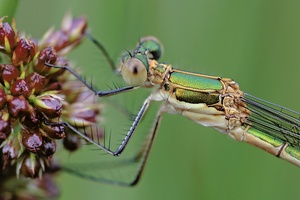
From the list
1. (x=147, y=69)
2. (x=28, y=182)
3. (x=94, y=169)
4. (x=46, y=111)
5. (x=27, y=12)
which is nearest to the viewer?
(x=46, y=111)

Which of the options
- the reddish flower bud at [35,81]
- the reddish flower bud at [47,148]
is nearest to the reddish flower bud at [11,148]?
the reddish flower bud at [47,148]

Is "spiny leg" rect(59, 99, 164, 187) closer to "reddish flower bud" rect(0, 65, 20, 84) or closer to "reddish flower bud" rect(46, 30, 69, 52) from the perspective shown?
"reddish flower bud" rect(46, 30, 69, 52)

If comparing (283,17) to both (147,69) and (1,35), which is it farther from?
(1,35)

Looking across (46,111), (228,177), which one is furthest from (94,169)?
(46,111)

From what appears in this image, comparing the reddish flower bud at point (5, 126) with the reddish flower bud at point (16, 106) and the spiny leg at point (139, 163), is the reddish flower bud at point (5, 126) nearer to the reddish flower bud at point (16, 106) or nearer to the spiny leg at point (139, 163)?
the reddish flower bud at point (16, 106)

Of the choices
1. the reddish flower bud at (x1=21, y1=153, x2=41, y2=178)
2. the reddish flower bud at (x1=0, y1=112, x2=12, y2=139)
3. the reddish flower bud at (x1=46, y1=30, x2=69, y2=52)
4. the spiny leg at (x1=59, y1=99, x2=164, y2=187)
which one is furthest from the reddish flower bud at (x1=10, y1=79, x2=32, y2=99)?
the spiny leg at (x1=59, y1=99, x2=164, y2=187)

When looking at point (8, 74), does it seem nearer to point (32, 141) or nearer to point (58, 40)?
point (32, 141)

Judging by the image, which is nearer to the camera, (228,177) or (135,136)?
(228,177)

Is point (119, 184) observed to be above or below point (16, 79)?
below
